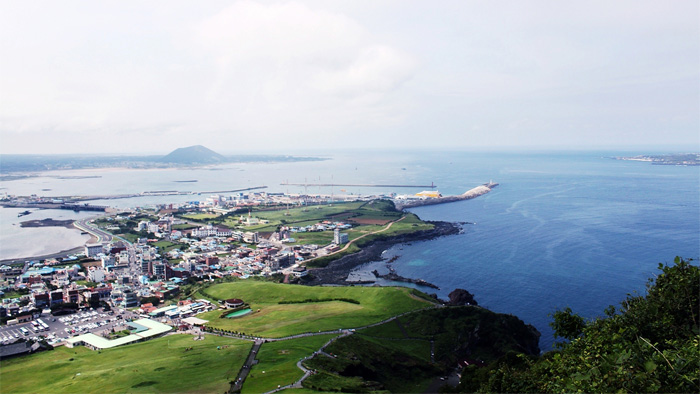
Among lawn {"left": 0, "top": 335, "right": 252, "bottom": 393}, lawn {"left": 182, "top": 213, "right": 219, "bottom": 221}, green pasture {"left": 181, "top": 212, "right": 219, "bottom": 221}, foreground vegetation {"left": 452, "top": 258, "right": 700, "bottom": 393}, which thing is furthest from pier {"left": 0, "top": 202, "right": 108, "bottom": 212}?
foreground vegetation {"left": 452, "top": 258, "right": 700, "bottom": 393}

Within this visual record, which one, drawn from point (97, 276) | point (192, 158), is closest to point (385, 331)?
point (97, 276)

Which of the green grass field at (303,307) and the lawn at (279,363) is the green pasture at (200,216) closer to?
the green grass field at (303,307)

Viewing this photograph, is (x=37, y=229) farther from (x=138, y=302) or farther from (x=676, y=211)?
(x=676, y=211)

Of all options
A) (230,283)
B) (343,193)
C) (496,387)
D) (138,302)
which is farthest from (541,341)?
(343,193)

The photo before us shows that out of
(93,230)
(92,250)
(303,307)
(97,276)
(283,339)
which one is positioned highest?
(93,230)

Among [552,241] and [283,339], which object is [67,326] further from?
[552,241]

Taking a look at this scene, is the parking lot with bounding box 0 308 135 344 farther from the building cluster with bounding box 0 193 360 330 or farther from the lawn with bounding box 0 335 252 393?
the lawn with bounding box 0 335 252 393
